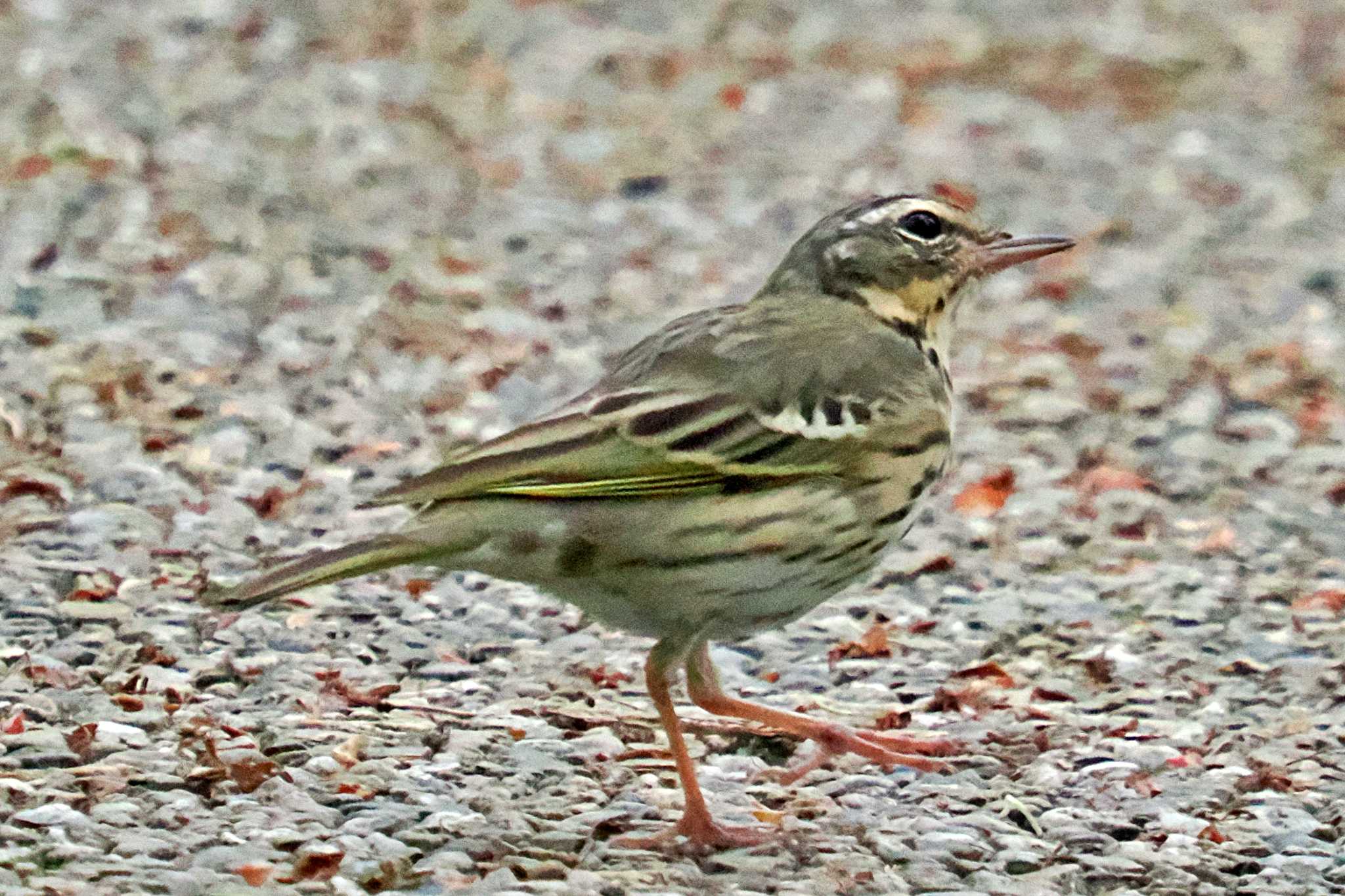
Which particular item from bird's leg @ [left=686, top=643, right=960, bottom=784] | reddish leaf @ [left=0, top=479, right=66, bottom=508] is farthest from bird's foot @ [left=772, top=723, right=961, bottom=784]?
reddish leaf @ [left=0, top=479, right=66, bottom=508]

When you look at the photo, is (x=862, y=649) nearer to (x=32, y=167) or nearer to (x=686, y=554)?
(x=686, y=554)

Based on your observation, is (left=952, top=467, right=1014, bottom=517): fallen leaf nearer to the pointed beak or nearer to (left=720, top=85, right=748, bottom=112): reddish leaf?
the pointed beak

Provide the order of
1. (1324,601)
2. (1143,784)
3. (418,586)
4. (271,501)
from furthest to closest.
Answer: (271,501) → (1324,601) → (418,586) → (1143,784)

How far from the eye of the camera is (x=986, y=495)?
9.09 m

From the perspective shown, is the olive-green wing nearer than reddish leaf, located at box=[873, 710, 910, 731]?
Yes

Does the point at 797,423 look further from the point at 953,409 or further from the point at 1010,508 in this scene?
the point at 1010,508

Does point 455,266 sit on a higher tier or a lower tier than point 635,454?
higher

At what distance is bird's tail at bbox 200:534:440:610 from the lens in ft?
18.0

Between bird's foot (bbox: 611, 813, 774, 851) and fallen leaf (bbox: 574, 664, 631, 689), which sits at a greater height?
fallen leaf (bbox: 574, 664, 631, 689)

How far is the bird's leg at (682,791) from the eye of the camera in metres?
5.84

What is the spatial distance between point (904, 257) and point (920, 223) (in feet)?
0.42

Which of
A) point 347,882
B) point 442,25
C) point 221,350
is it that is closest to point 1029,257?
point 347,882

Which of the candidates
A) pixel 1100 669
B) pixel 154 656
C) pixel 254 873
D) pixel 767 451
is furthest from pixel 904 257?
pixel 254 873

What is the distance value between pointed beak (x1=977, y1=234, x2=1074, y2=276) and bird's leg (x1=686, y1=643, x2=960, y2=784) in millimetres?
1485
